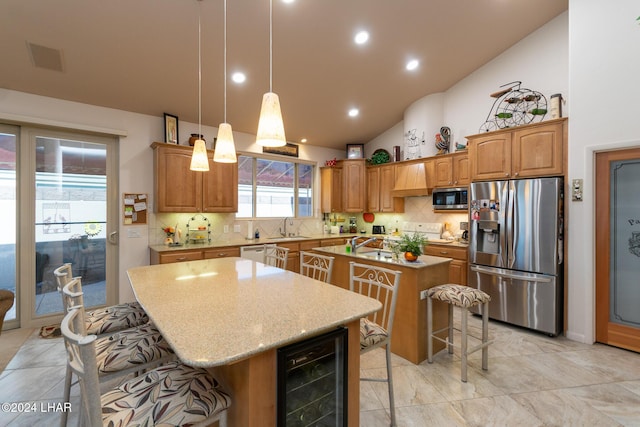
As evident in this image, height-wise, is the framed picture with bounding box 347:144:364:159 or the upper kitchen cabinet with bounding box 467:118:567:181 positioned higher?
the framed picture with bounding box 347:144:364:159

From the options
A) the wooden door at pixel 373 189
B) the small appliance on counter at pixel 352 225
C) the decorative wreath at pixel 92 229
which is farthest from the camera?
the small appliance on counter at pixel 352 225

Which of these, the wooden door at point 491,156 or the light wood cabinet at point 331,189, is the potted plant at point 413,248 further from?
the light wood cabinet at point 331,189

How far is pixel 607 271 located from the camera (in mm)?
2902

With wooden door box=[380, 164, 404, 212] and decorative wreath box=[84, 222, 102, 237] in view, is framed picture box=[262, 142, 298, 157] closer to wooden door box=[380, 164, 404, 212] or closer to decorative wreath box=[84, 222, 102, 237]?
wooden door box=[380, 164, 404, 212]

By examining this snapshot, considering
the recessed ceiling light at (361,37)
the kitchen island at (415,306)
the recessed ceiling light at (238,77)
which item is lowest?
the kitchen island at (415,306)

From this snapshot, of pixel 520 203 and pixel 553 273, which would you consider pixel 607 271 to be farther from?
pixel 520 203

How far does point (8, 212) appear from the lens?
315 cm

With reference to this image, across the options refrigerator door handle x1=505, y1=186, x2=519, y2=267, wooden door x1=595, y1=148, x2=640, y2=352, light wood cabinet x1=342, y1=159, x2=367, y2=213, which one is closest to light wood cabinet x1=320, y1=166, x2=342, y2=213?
light wood cabinet x1=342, y1=159, x2=367, y2=213

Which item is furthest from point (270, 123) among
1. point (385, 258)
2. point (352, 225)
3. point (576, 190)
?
point (352, 225)

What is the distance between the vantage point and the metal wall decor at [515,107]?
3.62m

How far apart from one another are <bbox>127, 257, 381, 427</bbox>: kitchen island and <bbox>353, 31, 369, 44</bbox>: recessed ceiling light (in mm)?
2761

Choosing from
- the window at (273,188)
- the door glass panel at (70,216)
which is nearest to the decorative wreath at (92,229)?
the door glass panel at (70,216)

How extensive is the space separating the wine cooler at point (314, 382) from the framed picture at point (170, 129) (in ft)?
12.1

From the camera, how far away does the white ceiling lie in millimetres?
2523
